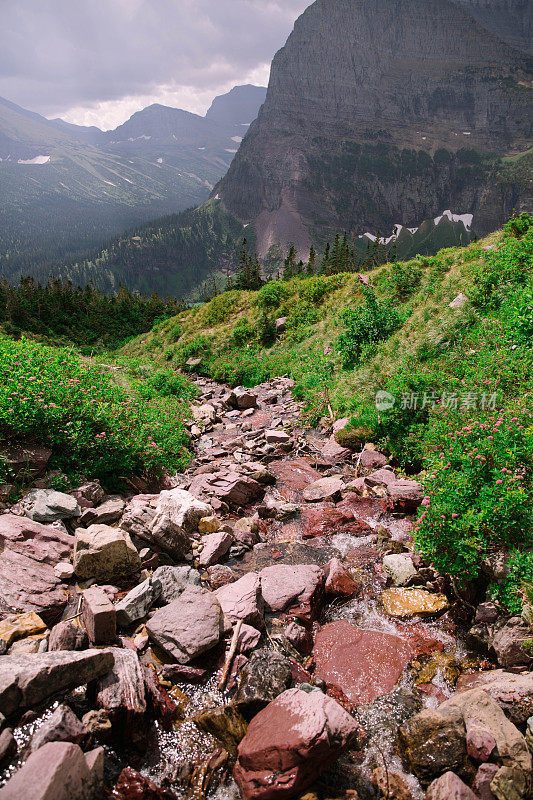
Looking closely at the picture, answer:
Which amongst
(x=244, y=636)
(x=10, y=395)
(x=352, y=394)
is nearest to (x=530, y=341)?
(x=352, y=394)

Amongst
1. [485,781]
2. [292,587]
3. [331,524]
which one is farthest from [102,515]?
[485,781]

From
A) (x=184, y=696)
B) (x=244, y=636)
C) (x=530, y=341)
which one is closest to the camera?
(x=184, y=696)

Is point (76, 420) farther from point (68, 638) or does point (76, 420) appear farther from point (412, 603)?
point (412, 603)

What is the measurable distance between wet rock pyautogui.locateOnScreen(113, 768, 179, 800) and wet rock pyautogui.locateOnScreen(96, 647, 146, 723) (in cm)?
45

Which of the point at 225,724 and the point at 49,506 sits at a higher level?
the point at 49,506

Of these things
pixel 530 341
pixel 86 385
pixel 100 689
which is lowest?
pixel 100 689

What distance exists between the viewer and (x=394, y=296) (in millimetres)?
19672

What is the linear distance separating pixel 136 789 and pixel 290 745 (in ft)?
4.91

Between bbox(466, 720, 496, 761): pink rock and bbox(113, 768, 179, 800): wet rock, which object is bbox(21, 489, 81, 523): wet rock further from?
bbox(466, 720, 496, 761): pink rock

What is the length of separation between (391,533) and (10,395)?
8.05 m

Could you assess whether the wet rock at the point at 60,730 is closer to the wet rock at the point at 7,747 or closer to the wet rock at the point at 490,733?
the wet rock at the point at 7,747

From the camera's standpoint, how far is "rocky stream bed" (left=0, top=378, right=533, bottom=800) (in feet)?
12.8

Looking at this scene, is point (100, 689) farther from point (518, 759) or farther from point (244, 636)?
point (518, 759)

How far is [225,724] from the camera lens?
14.8 feet
